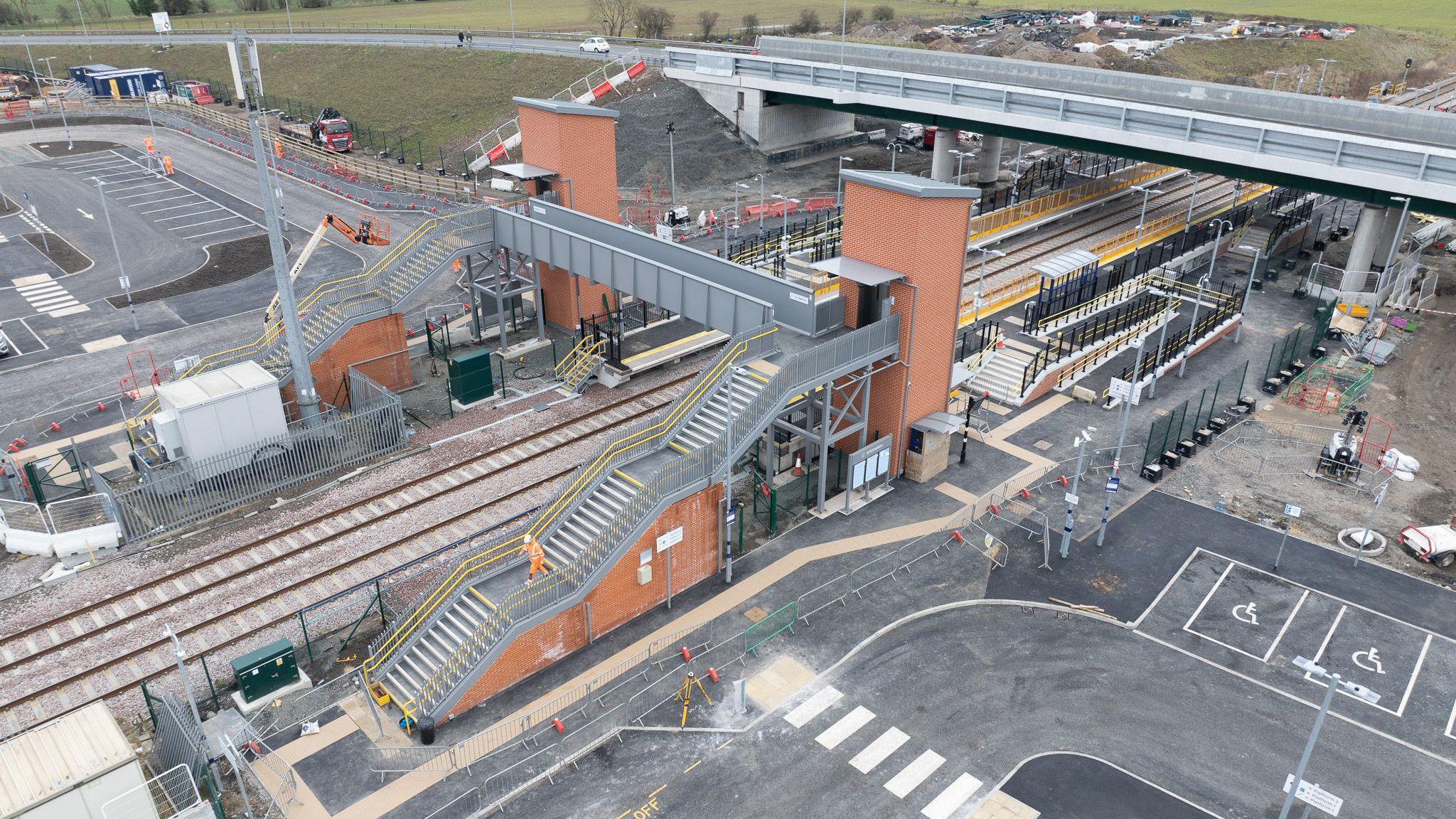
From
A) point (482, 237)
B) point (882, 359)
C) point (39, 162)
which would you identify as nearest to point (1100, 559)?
point (882, 359)

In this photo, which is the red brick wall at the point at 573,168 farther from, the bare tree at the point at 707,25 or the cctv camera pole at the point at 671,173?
the bare tree at the point at 707,25

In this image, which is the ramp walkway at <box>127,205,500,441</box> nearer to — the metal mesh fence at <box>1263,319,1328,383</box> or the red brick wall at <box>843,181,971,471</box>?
the red brick wall at <box>843,181,971,471</box>

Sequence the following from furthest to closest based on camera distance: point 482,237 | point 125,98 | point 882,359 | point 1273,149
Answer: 1. point 125,98
2. point 1273,149
3. point 482,237
4. point 882,359

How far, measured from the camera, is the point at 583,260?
38.1 m

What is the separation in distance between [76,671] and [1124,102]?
175 ft

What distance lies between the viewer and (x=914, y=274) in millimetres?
30156

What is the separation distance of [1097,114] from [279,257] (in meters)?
42.2

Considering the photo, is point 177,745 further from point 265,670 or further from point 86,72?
point 86,72

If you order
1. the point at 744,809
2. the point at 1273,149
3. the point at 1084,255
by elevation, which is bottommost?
the point at 744,809

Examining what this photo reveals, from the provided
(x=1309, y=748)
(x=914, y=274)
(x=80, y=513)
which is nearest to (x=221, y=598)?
(x=80, y=513)

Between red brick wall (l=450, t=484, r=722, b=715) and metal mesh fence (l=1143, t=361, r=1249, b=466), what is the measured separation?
1705 centimetres

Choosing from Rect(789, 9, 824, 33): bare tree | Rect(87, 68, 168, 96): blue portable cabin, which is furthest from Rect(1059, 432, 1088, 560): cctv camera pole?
Rect(87, 68, 168, 96): blue portable cabin

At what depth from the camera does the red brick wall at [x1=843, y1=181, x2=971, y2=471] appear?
29.8 meters

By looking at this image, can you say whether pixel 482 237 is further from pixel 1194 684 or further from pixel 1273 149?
pixel 1273 149
